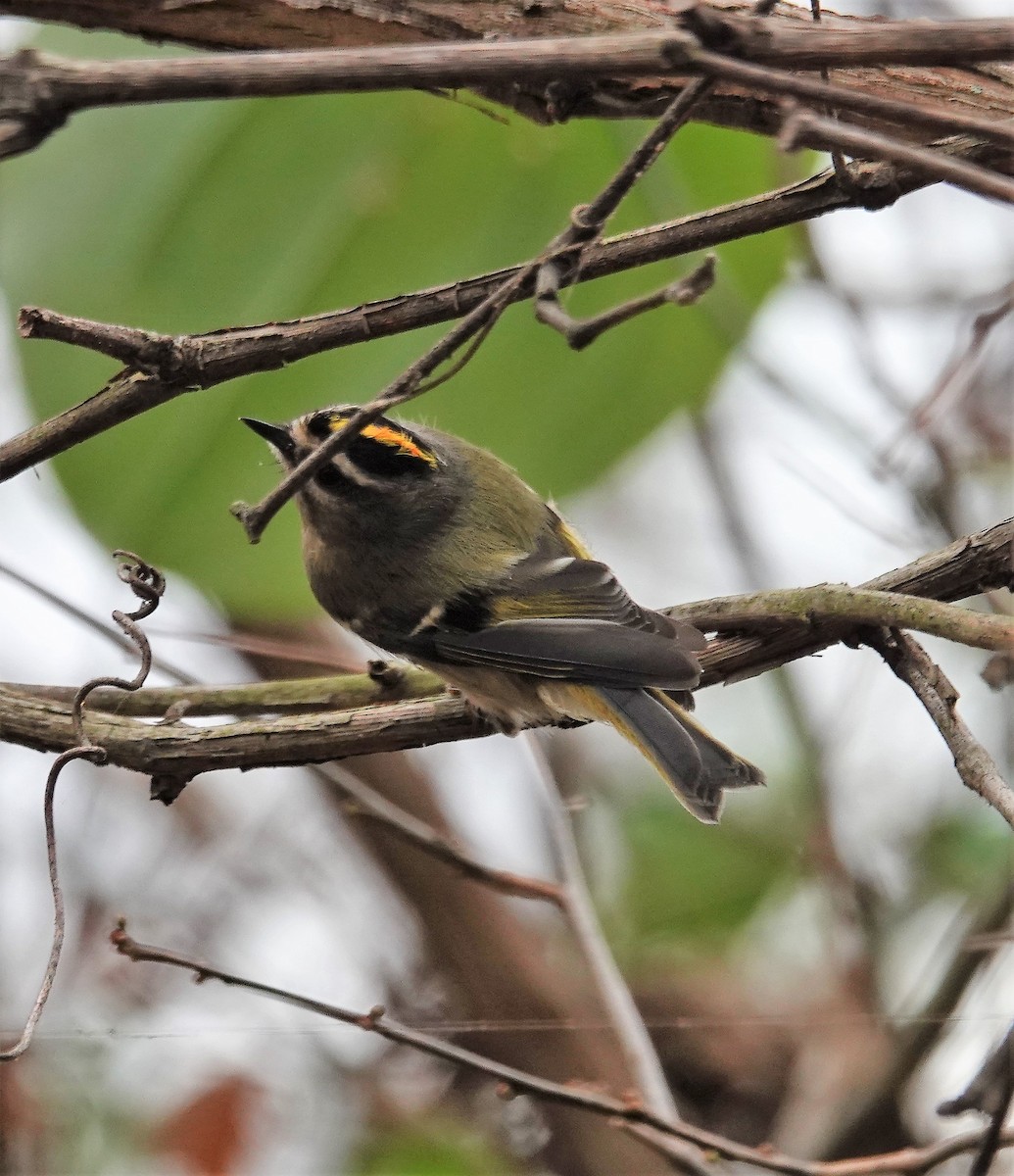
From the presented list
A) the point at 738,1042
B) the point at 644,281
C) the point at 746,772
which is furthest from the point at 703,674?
the point at 738,1042

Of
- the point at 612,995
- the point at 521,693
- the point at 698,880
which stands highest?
the point at 521,693

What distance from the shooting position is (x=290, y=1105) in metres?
2.46

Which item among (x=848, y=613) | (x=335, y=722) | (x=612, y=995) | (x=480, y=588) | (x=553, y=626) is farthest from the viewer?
(x=480, y=588)

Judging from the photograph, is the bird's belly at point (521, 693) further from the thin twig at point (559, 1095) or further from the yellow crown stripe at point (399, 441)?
the thin twig at point (559, 1095)

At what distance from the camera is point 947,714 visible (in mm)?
1244

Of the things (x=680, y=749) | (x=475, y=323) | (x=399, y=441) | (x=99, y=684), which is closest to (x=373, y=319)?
(x=475, y=323)

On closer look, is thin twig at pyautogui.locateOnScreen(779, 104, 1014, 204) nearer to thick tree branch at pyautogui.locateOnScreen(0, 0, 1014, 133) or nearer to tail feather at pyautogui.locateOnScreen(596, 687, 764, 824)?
thick tree branch at pyautogui.locateOnScreen(0, 0, 1014, 133)

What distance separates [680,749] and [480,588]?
0.50 m

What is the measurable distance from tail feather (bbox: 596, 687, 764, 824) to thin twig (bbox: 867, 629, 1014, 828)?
39 centimetres

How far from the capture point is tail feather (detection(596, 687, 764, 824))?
5.57 ft

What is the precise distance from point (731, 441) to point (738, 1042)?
48.6 inches

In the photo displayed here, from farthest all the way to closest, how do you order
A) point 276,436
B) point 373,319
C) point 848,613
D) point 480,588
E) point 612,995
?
point 480,588, point 276,436, point 612,995, point 848,613, point 373,319

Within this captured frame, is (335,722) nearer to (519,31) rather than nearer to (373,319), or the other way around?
(373,319)

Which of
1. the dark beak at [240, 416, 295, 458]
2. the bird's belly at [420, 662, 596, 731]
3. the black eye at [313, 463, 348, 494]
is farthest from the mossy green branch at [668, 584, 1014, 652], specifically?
the black eye at [313, 463, 348, 494]
